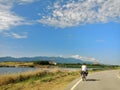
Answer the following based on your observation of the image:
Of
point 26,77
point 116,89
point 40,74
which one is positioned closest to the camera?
point 116,89

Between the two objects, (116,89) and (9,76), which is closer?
(116,89)

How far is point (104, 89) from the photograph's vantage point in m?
19.7

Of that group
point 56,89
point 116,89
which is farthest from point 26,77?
point 116,89

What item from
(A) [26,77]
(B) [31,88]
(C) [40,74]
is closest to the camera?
(B) [31,88]

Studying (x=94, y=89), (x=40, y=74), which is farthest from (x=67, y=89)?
(x=40, y=74)

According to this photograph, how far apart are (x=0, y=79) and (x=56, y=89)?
34.4 feet

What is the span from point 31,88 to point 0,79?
7.54 metres

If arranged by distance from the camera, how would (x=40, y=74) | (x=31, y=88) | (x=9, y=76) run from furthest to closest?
(x=40, y=74) → (x=9, y=76) → (x=31, y=88)

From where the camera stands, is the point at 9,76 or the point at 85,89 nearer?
the point at 85,89

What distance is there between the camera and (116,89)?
Result: 64.2 feet

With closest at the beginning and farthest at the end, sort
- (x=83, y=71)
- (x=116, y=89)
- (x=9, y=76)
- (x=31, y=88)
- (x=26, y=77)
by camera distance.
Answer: (x=116, y=89), (x=31, y=88), (x=83, y=71), (x=9, y=76), (x=26, y=77)

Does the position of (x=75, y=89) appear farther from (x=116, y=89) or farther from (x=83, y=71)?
(x=83, y=71)

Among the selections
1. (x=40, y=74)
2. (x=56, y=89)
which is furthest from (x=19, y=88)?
(x=40, y=74)

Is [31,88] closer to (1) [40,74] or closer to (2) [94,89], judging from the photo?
(2) [94,89]
